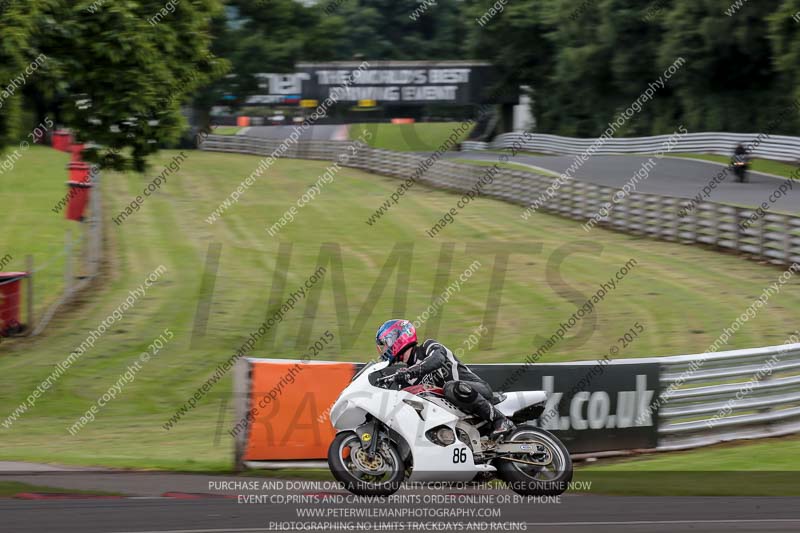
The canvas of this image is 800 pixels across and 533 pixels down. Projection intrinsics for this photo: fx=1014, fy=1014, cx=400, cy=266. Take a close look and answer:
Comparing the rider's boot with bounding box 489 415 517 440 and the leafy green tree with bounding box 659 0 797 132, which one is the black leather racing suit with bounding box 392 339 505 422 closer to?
the rider's boot with bounding box 489 415 517 440

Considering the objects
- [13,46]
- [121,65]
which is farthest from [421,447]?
[121,65]

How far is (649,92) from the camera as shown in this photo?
197 ft

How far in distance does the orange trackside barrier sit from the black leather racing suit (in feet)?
6.21

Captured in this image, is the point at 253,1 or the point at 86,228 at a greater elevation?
the point at 253,1

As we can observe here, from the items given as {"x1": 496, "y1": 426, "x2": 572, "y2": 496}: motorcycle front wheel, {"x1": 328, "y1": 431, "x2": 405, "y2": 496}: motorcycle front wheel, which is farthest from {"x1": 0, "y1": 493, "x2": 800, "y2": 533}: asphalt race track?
{"x1": 328, "y1": 431, "x2": 405, "y2": 496}: motorcycle front wheel

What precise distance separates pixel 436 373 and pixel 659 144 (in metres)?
44.8

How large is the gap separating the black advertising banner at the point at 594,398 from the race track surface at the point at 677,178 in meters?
20.3

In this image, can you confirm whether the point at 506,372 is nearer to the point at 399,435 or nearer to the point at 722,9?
the point at 399,435

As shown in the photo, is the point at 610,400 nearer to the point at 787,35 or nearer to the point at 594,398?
the point at 594,398

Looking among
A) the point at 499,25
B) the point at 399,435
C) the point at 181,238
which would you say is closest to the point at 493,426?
the point at 399,435

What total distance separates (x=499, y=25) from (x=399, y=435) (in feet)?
195

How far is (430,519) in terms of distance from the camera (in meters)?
7.91

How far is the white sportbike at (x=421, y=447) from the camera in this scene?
854cm

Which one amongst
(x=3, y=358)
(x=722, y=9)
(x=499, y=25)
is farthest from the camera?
(x=499, y=25)
